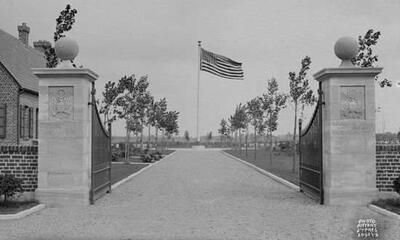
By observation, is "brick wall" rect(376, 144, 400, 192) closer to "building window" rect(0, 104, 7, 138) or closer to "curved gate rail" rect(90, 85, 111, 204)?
"curved gate rail" rect(90, 85, 111, 204)

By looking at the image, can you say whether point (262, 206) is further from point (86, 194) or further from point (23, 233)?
point (23, 233)

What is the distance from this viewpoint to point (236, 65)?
86.0 feet

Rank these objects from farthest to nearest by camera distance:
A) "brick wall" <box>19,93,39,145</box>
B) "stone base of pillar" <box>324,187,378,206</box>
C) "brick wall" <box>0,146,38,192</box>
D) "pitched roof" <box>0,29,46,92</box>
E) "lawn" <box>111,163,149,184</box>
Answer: "pitched roof" <box>0,29,46,92</box> → "brick wall" <box>19,93,39,145</box> → "lawn" <box>111,163,149,184</box> → "brick wall" <box>0,146,38,192</box> → "stone base of pillar" <box>324,187,378,206</box>

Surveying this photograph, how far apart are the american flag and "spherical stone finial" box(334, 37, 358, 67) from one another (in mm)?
14319

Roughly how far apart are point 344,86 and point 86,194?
21.5ft

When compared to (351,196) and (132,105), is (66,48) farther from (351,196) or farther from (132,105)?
(132,105)

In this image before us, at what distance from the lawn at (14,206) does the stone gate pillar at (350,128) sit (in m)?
6.75

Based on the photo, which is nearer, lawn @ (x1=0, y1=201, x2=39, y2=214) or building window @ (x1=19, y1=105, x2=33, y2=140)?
lawn @ (x1=0, y1=201, x2=39, y2=214)

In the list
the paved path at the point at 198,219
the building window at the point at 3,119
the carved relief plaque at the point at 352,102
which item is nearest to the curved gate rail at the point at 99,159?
the paved path at the point at 198,219

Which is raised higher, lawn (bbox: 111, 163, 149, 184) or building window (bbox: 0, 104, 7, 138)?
building window (bbox: 0, 104, 7, 138)

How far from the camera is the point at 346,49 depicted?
11.3 meters

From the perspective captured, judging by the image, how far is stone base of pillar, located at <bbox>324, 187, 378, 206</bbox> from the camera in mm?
11039

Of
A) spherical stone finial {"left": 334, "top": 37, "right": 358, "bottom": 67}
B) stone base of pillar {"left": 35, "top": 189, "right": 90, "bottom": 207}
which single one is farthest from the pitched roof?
spherical stone finial {"left": 334, "top": 37, "right": 358, "bottom": 67}

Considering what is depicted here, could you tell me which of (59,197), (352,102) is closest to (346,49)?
(352,102)
